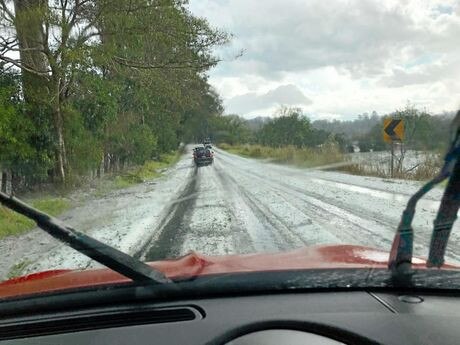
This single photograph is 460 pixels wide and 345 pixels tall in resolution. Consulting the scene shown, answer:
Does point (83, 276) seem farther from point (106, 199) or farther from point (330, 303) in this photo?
point (106, 199)

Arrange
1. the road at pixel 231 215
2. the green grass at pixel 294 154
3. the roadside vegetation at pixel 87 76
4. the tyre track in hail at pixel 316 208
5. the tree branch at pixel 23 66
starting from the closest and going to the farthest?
the green grass at pixel 294 154 → the road at pixel 231 215 → the tyre track in hail at pixel 316 208 → the roadside vegetation at pixel 87 76 → the tree branch at pixel 23 66

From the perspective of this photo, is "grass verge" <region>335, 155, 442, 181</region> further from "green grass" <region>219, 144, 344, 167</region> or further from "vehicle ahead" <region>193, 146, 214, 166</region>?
"vehicle ahead" <region>193, 146, 214, 166</region>

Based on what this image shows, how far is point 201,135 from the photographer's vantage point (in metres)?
4.08

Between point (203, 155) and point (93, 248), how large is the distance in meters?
2.74

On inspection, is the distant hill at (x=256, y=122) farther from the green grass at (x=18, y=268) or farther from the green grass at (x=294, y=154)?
the green grass at (x=18, y=268)

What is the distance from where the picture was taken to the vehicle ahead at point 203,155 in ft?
15.0

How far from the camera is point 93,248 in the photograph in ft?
6.70

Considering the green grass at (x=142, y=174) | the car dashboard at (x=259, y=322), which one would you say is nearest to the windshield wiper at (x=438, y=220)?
the car dashboard at (x=259, y=322)

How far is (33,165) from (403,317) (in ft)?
19.1

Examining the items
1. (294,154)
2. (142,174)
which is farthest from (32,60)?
(294,154)

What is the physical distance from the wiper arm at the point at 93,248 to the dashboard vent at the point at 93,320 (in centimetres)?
16

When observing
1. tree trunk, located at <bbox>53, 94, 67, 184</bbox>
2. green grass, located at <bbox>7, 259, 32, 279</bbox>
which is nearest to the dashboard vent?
green grass, located at <bbox>7, 259, 32, 279</bbox>

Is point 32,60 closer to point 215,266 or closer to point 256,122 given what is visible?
point 256,122

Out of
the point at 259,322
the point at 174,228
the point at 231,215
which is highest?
the point at 259,322
